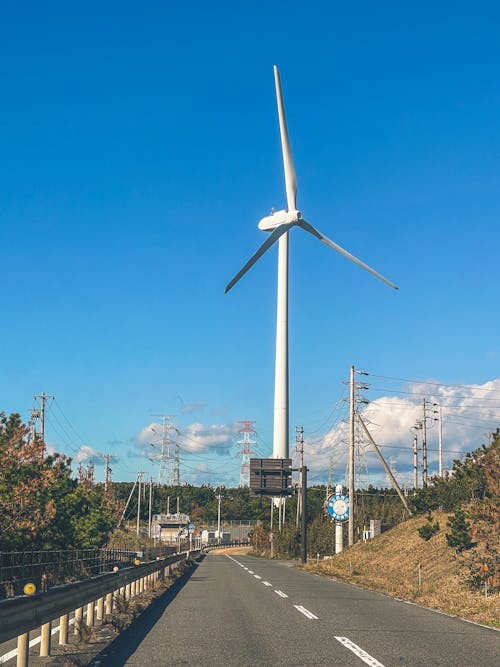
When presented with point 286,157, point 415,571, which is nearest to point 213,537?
point 286,157

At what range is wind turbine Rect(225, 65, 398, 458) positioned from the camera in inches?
2694

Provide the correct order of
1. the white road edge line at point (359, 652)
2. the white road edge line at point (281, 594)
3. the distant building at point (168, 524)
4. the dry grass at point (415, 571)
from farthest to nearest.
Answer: the distant building at point (168, 524)
the white road edge line at point (281, 594)
the dry grass at point (415, 571)
the white road edge line at point (359, 652)

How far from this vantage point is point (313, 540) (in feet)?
287

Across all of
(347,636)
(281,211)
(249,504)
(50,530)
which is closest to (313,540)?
(281,211)

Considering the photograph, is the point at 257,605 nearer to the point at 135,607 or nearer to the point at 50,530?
the point at 135,607

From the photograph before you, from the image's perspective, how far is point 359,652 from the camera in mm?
10703

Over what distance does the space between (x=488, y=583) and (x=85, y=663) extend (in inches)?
673

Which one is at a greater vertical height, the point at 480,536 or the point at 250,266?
the point at 250,266

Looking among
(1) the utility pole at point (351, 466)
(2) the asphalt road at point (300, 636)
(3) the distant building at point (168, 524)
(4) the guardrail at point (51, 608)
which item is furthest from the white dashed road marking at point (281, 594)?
(3) the distant building at point (168, 524)

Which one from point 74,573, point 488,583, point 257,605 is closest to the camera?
point 257,605

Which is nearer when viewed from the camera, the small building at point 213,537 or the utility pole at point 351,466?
the utility pole at point 351,466

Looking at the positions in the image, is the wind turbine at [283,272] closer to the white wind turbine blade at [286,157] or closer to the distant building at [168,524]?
the white wind turbine blade at [286,157]

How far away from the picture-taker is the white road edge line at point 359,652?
32.1 ft

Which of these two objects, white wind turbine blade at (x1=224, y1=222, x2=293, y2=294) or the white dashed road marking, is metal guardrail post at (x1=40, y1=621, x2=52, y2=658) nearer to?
the white dashed road marking
